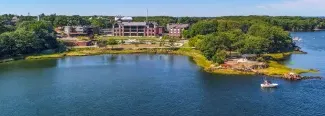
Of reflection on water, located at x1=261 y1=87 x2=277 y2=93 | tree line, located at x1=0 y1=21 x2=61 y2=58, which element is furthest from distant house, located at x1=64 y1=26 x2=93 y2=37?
reflection on water, located at x1=261 y1=87 x2=277 y2=93

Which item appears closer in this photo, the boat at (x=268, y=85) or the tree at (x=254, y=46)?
the boat at (x=268, y=85)

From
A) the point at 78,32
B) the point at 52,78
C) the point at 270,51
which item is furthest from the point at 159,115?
the point at 78,32

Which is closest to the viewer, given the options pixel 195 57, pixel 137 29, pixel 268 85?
pixel 268 85

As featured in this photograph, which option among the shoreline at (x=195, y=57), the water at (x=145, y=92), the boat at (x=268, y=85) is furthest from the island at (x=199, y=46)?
the boat at (x=268, y=85)

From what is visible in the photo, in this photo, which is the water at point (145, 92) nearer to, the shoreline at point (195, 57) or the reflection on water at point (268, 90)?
the reflection on water at point (268, 90)

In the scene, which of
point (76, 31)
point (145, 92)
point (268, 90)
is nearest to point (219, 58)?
point (268, 90)

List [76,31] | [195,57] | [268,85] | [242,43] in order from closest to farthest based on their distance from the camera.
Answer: [268,85] < [242,43] < [195,57] < [76,31]

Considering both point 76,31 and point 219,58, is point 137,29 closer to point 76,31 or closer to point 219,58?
point 76,31

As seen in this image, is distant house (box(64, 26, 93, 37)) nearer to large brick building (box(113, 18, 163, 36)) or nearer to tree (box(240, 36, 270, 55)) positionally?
large brick building (box(113, 18, 163, 36))
